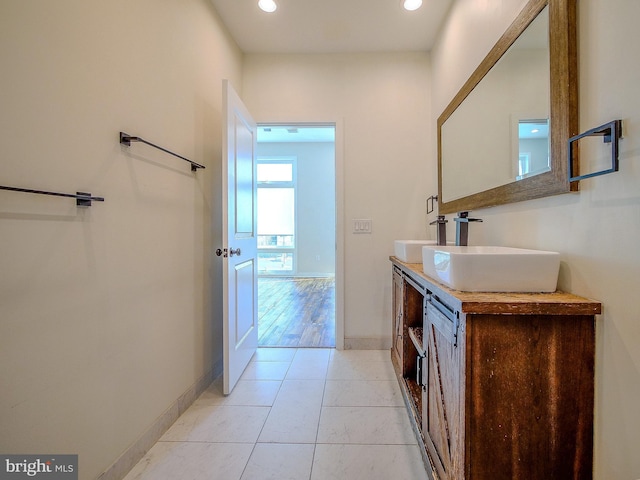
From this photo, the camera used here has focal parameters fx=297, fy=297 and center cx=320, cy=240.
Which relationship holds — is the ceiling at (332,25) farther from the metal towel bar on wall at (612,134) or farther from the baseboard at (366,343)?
the baseboard at (366,343)

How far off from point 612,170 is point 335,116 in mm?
2143

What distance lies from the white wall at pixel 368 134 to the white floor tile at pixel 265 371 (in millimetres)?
652

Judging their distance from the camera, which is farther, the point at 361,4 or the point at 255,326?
the point at 255,326

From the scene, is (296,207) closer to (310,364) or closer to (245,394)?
(310,364)

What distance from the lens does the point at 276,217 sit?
6711 millimetres

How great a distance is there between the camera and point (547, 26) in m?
1.09

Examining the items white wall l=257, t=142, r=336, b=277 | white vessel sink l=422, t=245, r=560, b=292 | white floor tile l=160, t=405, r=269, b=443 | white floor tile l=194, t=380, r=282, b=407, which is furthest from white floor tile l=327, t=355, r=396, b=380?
white wall l=257, t=142, r=336, b=277

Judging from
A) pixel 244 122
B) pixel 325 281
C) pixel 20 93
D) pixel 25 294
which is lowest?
pixel 325 281

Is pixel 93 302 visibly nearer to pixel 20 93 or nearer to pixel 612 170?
pixel 20 93

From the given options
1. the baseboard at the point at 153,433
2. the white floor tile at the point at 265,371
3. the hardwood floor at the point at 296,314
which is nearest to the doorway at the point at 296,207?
the hardwood floor at the point at 296,314

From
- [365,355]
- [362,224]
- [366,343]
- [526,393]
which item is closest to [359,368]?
[365,355]

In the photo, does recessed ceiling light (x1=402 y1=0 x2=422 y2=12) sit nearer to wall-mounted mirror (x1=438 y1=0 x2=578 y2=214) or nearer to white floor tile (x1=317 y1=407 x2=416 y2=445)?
A: wall-mounted mirror (x1=438 y1=0 x2=578 y2=214)

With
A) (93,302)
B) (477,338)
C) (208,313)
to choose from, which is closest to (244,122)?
(208,313)

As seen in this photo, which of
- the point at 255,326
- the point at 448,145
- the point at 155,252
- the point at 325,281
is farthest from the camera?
the point at 325,281
